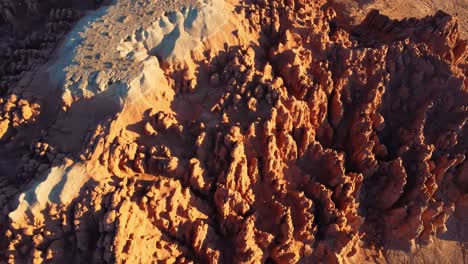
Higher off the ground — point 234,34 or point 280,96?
point 234,34

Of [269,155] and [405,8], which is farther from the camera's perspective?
[405,8]

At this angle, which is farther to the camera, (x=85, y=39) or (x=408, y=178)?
(x=408, y=178)

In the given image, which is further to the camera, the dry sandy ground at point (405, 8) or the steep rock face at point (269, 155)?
the dry sandy ground at point (405, 8)

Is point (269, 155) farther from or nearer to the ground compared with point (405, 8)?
nearer to the ground

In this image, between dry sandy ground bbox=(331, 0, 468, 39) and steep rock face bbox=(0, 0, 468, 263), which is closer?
steep rock face bbox=(0, 0, 468, 263)

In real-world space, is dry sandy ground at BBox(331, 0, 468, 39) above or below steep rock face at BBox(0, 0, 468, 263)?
above

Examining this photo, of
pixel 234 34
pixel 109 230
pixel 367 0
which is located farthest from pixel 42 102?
pixel 367 0

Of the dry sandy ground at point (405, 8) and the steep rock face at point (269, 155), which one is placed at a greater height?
the dry sandy ground at point (405, 8)

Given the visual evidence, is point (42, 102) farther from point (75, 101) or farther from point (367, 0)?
point (367, 0)
